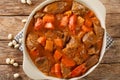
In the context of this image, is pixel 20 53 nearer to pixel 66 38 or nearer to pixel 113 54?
pixel 66 38

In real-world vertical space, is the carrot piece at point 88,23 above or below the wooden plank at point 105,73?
above

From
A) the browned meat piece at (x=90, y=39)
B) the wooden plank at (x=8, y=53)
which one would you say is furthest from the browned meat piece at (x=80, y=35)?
the wooden plank at (x=8, y=53)

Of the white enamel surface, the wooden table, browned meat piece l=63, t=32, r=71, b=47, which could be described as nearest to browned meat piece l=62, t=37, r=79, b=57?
browned meat piece l=63, t=32, r=71, b=47

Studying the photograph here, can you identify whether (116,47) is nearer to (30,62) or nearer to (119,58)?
(119,58)

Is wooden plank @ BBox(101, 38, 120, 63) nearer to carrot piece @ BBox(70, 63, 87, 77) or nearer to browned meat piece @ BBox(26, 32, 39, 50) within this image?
carrot piece @ BBox(70, 63, 87, 77)

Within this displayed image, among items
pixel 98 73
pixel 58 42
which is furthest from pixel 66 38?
pixel 98 73

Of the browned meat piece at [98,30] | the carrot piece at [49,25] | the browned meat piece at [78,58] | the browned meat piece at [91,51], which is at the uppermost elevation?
the carrot piece at [49,25]

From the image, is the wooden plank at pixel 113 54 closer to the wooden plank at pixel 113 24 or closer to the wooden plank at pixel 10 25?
the wooden plank at pixel 113 24

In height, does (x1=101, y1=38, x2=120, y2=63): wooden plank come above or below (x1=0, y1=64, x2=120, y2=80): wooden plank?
above
